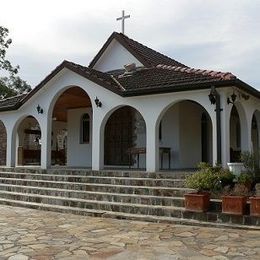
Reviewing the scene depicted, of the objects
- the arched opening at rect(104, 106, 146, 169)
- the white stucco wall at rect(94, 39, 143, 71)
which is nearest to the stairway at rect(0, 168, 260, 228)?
the arched opening at rect(104, 106, 146, 169)

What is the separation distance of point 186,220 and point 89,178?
417 centimetres

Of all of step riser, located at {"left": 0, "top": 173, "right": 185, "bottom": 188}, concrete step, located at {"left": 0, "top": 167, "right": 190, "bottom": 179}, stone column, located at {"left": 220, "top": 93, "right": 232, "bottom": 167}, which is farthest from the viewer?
concrete step, located at {"left": 0, "top": 167, "right": 190, "bottom": 179}

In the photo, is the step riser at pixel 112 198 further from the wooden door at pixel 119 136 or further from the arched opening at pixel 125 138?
the wooden door at pixel 119 136

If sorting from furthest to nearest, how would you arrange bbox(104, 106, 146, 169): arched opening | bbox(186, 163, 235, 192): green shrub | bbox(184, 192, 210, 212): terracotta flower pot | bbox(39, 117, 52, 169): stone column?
bbox(104, 106, 146, 169): arched opening < bbox(39, 117, 52, 169): stone column < bbox(186, 163, 235, 192): green shrub < bbox(184, 192, 210, 212): terracotta flower pot

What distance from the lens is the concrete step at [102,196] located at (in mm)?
9723

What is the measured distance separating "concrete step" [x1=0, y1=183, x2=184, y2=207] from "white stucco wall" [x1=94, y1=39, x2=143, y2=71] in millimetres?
6834

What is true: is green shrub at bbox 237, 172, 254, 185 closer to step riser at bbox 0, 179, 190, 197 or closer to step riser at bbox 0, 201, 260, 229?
step riser at bbox 0, 201, 260, 229

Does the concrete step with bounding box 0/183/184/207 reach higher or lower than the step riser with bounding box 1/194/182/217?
higher

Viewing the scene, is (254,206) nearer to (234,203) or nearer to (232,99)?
(234,203)

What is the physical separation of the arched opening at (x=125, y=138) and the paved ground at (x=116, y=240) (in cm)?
629

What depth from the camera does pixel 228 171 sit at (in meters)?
9.96

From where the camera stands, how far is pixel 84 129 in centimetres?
1770

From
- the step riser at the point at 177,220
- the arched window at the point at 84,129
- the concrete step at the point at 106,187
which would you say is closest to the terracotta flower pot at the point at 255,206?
the step riser at the point at 177,220

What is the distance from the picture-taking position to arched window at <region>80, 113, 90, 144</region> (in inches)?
693
